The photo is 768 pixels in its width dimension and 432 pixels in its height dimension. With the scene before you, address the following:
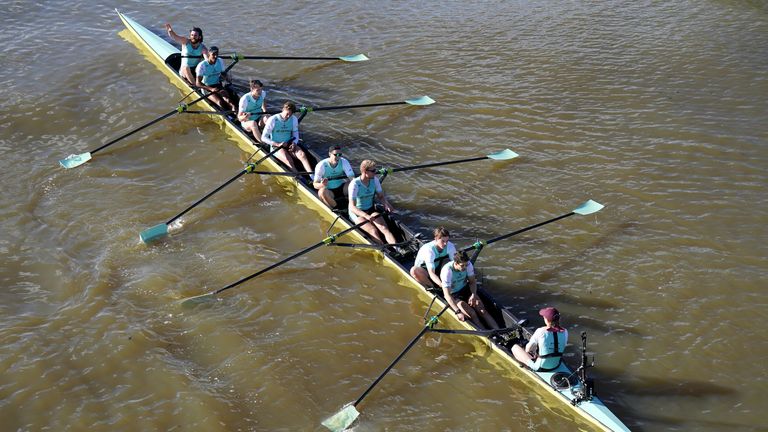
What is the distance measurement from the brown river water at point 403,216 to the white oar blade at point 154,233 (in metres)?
0.18

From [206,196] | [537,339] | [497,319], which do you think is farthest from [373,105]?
[537,339]

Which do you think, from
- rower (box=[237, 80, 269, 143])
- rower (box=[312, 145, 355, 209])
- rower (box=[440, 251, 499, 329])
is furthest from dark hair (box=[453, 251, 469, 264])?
rower (box=[237, 80, 269, 143])

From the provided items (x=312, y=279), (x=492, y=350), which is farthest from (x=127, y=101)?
(x=492, y=350)

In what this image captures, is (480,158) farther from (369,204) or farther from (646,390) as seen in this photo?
(646,390)

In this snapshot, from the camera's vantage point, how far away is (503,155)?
13648mm

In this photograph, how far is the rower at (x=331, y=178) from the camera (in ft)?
41.1

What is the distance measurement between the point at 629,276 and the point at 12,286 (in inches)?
333

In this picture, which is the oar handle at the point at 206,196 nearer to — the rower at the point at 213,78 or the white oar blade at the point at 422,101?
the rower at the point at 213,78

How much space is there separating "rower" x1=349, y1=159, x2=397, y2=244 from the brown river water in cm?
44

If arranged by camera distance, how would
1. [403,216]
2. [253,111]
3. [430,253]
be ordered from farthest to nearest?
1. [253,111]
2. [403,216]
3. [430,253]

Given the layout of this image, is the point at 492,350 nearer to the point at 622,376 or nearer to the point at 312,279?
the point at 622,376

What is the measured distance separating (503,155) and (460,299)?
3989mm

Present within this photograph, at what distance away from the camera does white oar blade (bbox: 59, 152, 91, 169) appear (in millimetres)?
13945

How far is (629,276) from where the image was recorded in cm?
1124
